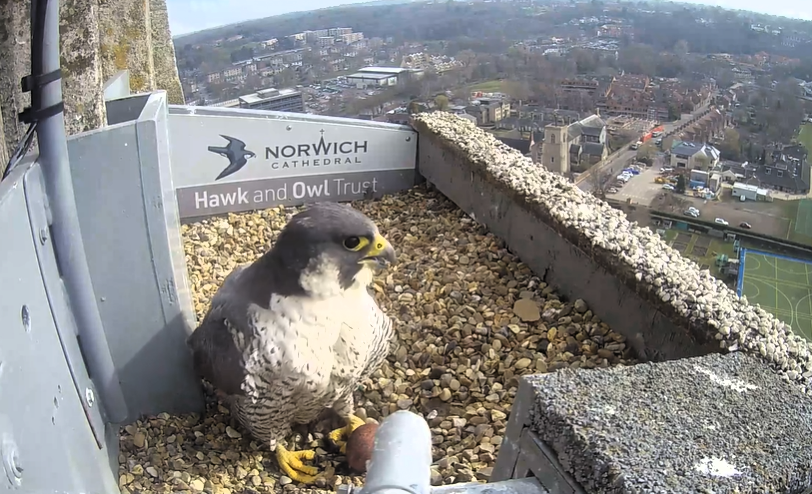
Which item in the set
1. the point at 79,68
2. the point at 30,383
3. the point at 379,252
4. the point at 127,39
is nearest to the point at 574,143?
the point at 379,252

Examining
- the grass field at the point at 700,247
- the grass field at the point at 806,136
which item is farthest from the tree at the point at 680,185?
the grass field at the point at 806,136

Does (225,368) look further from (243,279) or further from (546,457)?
(546,457)

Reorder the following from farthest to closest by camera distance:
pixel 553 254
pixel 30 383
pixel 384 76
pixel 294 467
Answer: pixel 384 76 < pixel 553 254 < pixel 294 467 < pixel 30 383

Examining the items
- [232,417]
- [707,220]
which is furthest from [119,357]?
[707,220]

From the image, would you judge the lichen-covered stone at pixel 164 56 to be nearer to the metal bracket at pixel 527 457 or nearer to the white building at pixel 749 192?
the white building at pixel 749 192

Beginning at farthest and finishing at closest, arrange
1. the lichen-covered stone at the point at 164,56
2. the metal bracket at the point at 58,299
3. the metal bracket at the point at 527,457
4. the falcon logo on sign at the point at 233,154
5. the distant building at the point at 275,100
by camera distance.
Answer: the lichen-covered stone at the point at 164,56
the distant building at the point at 275,100
the falcon logo on sign at the point at 233,154
the metal bracket at the point at 58,299
the metal bracket at the point at 527,457

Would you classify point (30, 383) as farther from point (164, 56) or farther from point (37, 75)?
point (164, 56)

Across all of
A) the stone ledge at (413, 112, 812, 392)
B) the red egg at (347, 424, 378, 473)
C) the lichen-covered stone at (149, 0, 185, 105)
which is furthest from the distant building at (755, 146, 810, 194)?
the lichen-covered stone at (149, 0, 185, 105)
